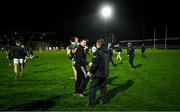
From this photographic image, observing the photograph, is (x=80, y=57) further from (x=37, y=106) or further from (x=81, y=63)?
(x=37, y=106)

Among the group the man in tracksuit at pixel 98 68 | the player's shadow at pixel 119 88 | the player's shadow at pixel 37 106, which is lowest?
the player's shadow at pixel 119 88

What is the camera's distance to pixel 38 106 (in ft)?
32.6

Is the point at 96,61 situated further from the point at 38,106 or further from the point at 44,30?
the point at 44,30

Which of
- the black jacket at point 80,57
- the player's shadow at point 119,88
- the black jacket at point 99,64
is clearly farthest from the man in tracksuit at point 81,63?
the black jacket at point 99,64

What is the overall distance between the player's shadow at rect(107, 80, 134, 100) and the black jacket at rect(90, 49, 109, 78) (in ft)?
6.28

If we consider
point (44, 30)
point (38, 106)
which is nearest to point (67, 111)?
point (38, 106)

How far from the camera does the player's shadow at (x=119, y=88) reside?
1204cm

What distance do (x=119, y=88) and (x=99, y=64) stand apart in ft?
13.7

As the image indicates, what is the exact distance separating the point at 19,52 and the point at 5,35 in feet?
335

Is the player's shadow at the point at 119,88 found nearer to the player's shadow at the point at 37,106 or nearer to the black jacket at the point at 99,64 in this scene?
the black jacket at the point at 99,64

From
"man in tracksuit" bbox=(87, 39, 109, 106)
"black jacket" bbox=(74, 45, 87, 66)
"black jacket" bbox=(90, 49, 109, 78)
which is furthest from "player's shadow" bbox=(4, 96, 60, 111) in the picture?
"black jacket" bbox=(90, 49, 109, 78)

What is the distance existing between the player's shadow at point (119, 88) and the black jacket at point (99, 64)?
191 cm

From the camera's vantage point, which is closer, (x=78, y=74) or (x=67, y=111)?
(x=67, y=111)

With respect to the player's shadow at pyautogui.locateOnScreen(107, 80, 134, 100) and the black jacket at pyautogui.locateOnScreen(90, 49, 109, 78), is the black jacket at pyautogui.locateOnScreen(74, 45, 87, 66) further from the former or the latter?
the player's shadow at pyautogui.locateOnScreen(107, 80, 134, 100)
